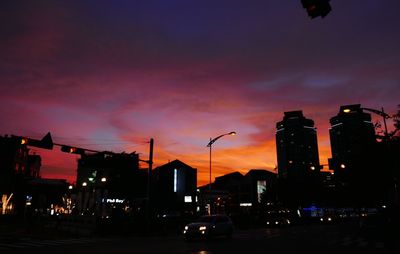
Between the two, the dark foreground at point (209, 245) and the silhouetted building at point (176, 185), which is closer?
the dark foreground at point (209, 245)

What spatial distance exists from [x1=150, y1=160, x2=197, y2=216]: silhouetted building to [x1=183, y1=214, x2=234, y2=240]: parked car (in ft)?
259

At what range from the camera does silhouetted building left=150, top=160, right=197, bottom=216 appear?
104938mm

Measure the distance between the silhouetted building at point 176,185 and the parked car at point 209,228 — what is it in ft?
259

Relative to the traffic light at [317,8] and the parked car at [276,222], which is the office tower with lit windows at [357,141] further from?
the traffic light at [317,8]

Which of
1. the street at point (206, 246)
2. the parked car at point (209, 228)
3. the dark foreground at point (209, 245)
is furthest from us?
the parked car at point (209, 228)

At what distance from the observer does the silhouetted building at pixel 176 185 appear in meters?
105

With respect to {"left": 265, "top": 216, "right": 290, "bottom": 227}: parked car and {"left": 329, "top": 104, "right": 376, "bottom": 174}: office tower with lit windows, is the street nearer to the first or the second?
{"left": 329, "top": 104, "right": 376, "bottom": 174}: office tower with lit windows

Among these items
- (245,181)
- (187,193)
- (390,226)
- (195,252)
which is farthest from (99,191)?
(245,181)

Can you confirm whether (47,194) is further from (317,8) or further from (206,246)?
(317,8)

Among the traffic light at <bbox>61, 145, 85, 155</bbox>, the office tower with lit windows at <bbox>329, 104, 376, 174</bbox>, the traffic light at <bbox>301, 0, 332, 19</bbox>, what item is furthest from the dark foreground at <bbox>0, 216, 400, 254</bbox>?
the office tower with lit windows at <bbox>329, 104, 376, 174</bbox>

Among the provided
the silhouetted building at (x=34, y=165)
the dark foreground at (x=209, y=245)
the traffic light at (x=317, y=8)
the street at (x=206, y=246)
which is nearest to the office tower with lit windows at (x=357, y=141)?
the dark foreground at (x=209, y=245)

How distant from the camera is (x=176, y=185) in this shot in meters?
111

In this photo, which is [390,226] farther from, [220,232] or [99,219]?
[99,219]

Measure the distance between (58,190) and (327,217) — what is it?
7185 centimetres
